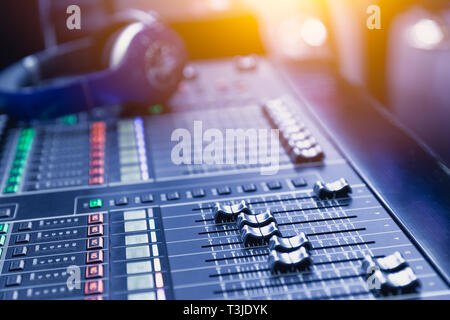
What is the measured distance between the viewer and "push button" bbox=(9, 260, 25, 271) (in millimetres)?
724

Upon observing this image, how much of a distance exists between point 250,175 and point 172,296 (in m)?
0.33

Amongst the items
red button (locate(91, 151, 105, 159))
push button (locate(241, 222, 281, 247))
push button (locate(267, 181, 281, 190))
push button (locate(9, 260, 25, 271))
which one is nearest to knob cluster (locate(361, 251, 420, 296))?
push button (locate(241, 222, 281, 247))

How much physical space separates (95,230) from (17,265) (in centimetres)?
12

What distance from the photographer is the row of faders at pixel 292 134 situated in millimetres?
969

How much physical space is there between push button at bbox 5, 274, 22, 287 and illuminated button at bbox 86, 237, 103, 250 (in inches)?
3.9

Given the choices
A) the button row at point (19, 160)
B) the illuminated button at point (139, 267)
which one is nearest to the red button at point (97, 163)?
the button row at point (19, 160)

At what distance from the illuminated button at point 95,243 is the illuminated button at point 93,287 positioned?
0.08 metres

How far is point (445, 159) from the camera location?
3.26ft

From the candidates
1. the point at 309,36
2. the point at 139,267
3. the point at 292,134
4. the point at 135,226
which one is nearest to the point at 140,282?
the point at 139,267

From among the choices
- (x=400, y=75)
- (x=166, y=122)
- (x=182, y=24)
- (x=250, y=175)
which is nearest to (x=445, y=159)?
(x=250, y=175)

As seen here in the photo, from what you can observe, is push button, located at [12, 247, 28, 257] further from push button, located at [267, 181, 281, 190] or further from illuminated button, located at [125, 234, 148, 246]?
push button, located at [267, 181, 281, 190]
